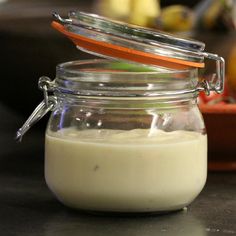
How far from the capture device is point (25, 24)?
1.38 m

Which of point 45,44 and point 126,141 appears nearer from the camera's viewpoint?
point 126,141

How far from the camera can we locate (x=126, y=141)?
0.81 m

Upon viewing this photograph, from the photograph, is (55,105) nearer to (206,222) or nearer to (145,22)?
(206,222)

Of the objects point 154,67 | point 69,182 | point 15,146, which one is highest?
point 154,67

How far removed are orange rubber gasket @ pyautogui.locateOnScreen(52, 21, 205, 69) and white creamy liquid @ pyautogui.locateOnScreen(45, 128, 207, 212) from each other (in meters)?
0.07

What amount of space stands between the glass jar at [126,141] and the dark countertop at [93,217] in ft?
0.05

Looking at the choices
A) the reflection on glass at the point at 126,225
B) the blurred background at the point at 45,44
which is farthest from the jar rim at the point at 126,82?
the blurred background at the point at 45,44

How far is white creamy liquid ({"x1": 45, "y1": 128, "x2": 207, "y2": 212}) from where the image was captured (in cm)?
81

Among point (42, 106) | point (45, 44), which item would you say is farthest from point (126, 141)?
point (45, 44)

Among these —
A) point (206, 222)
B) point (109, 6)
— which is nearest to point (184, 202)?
point (206, 222)

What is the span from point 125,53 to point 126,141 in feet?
0.29

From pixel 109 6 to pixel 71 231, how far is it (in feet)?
3.67

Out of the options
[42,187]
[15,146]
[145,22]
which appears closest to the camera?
[42,187]

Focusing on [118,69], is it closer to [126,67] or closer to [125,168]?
[126,67]
